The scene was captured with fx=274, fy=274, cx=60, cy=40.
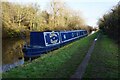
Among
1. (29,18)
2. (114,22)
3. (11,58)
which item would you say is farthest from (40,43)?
(29,18)

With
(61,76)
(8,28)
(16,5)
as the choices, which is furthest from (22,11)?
(61,76)

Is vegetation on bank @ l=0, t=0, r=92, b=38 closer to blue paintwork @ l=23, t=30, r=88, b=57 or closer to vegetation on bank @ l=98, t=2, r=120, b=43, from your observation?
vegetation on bank @ l=98, t=2, r=120, b=43

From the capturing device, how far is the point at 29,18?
5281 cm

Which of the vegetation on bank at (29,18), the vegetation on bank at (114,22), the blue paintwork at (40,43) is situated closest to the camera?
the blue paintwork at (40,43)

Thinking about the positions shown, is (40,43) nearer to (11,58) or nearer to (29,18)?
(11,58)

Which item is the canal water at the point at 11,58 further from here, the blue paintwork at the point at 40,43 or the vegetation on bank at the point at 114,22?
the vegetation on bank at the point at 114,22

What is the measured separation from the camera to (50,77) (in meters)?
9.90

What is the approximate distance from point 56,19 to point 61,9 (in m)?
3.44

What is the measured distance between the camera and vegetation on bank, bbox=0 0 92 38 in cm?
4774

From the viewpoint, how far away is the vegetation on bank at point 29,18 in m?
47.7

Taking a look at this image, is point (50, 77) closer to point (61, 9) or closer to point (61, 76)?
point (61, 76)

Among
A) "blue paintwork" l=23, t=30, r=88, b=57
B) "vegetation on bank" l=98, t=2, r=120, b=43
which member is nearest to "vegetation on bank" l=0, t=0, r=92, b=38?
"vegetation on bank" l=98, t=2, r=120, b=43

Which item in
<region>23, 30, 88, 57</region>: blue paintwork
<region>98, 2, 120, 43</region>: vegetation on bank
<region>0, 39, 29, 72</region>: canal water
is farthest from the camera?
<region>98, 2, 120, 43</region>: vegetation on bank

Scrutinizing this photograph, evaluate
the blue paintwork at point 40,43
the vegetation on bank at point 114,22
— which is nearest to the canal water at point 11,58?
the blue paintwork at point 40,43
